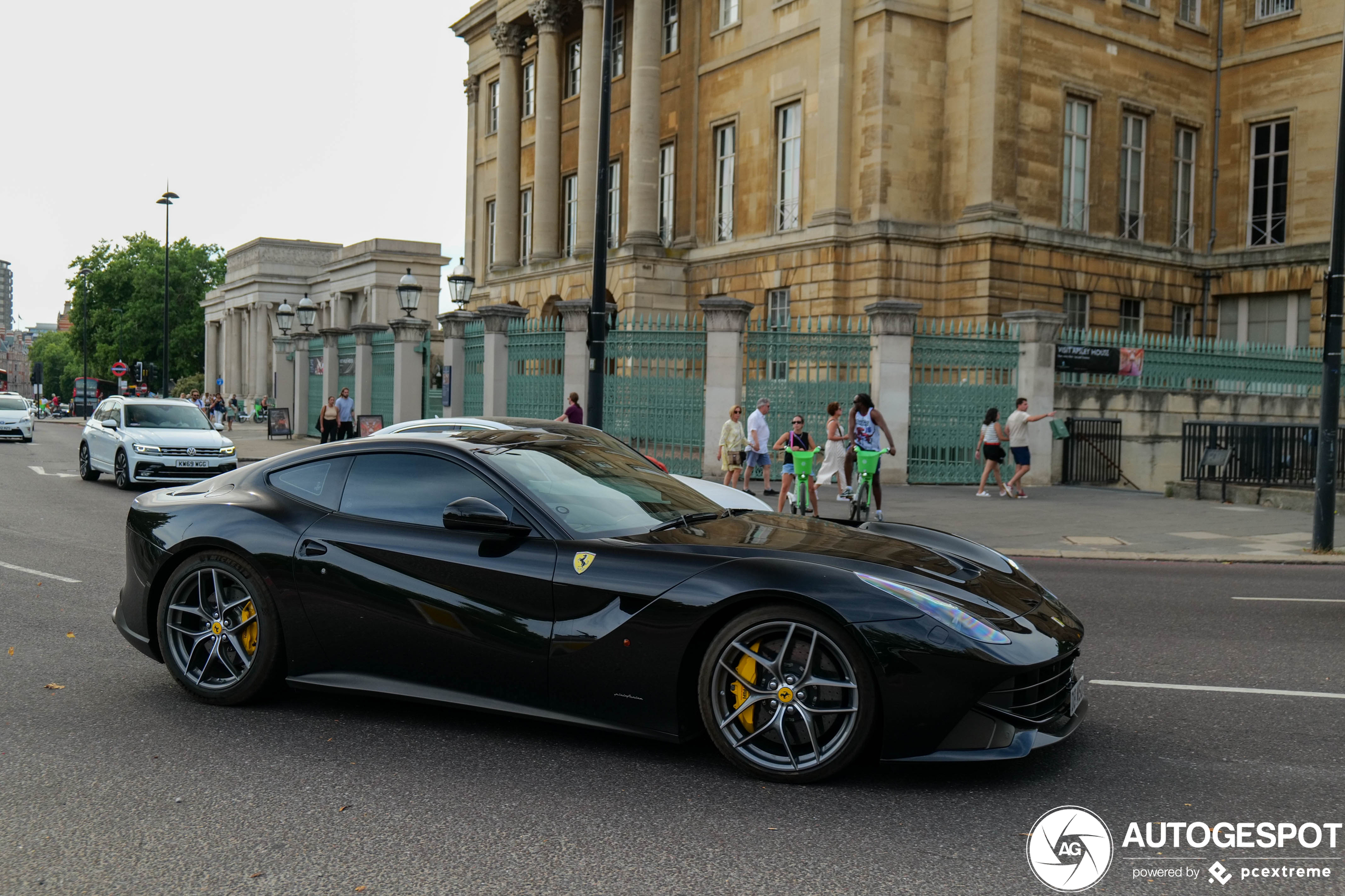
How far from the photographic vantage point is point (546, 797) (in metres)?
4.49

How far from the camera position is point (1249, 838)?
4051 millimetres

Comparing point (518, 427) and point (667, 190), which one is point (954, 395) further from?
point (667, 190)

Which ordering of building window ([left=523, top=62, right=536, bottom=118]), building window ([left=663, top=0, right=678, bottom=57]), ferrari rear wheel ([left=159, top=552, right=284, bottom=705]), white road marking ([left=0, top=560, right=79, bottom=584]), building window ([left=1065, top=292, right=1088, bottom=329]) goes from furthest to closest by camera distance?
building window ([left=523, top=62, right=536, bottom=118]) < building window ([left=663, top=0, right=678, bottom=57]) < building window ([left=1065, top=292, right=1088, bottom=329]) < white road marking ([left=0, top=560, right=79, bottom=584]) < ferrari rear wheel ([left=159, top=552, right=284, bottom=705])

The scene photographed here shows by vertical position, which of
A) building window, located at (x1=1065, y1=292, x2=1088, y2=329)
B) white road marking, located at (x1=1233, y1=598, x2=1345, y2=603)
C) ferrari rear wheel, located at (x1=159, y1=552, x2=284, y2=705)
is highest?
building window, located at (x1=1065, y1=292, x2=1088, y2=329)

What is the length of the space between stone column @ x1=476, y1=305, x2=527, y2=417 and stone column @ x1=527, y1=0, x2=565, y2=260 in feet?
47.3

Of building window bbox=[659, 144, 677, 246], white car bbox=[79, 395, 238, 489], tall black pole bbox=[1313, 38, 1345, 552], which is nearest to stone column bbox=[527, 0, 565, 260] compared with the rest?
building window bbox=[659, 144, 677, 246]

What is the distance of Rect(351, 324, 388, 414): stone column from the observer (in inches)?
1422

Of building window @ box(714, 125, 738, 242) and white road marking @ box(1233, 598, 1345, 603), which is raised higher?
building window @ box(714, 125, 738, 242)

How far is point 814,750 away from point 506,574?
149cm

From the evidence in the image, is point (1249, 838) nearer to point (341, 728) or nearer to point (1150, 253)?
point (341, 728)

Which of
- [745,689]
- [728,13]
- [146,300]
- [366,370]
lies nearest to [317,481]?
[745,689]

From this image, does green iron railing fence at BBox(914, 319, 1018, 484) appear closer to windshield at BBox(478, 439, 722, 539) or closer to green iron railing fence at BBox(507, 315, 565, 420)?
green iron railing fence at BBox(507, 315, 565, 420)

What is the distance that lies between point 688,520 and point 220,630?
2.38m

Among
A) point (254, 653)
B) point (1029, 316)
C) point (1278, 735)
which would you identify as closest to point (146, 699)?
point (254, 653)
